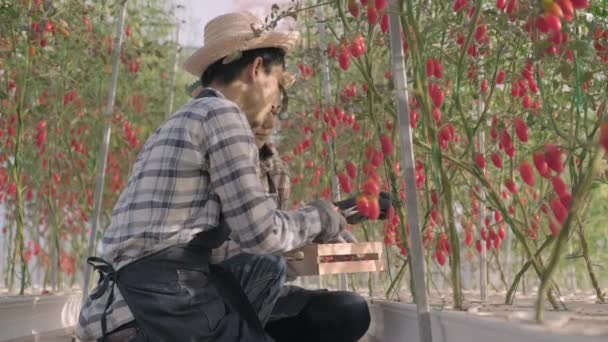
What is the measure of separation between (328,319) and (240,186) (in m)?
0.62

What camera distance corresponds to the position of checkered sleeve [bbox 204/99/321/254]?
1411 millimetres

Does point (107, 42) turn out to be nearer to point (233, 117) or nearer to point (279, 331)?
point (279, 331)

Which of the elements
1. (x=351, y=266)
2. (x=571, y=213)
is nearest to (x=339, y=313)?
(x=351, y=266)

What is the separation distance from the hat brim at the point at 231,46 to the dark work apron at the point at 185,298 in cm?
43

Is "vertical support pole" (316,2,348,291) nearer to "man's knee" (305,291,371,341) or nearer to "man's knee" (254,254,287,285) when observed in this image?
"man's knee" (305,291,371,341)

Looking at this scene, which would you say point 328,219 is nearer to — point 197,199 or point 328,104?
point 197,199

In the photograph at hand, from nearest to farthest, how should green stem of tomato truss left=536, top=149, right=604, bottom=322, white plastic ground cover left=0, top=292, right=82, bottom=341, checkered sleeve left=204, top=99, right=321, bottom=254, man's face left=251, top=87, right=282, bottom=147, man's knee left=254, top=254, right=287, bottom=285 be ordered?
green stem of tomato truss left=536, top=149, right=604, bottom=322 < checkered sleeve left=204, top=99, right=321, bottom=254 < man's knee left=254, top=254, right=287, bottom=285 < man's face left=251, top=87, right=282, bottom=147 < white plastic ground cover left=0, top=292, right=82, bottom=341

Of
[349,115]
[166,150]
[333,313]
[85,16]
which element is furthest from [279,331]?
[85,16]

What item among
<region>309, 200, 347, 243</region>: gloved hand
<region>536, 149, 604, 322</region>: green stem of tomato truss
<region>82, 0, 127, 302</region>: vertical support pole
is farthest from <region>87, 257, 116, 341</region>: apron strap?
<region>82, 0, 127, 302</region>: vertical support pole

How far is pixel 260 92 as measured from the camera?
165 centimetres

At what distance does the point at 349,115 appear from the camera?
9.01 ft

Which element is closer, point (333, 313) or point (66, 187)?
point (333, 313)

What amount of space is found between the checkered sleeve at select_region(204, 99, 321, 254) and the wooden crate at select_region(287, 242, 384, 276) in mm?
306

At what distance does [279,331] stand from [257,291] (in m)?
0.36
